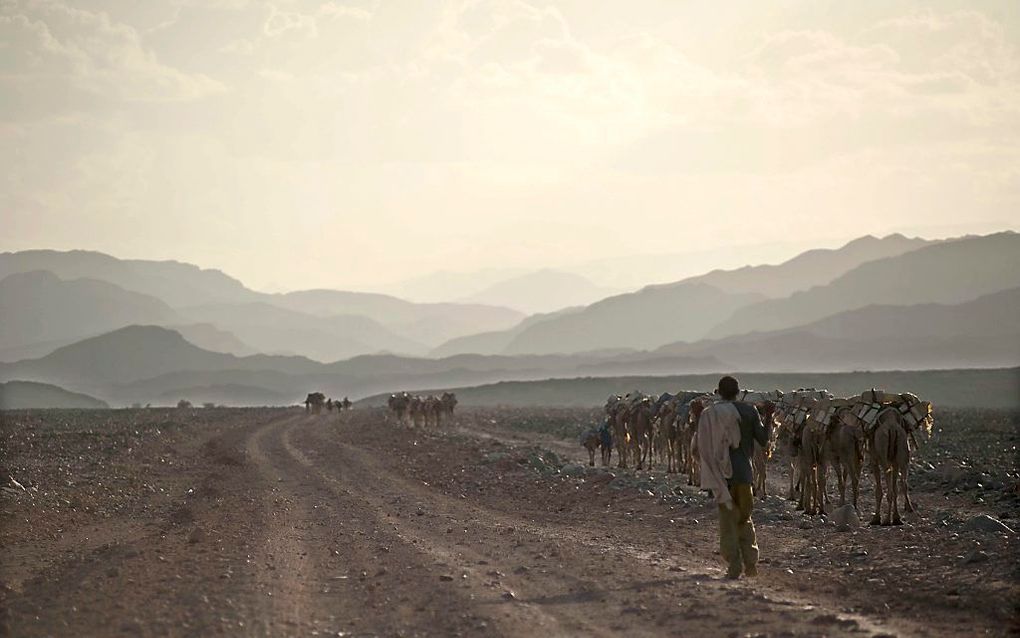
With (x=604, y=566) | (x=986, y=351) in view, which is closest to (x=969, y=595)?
(x=604, y=566)

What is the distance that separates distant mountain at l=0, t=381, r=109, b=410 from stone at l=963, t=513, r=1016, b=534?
463 feet

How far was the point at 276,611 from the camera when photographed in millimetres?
10828

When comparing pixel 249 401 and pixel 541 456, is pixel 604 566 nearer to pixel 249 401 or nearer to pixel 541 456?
pixel 541 456

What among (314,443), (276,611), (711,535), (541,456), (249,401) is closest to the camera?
(276,611)

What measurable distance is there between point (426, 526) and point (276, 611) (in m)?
6.74

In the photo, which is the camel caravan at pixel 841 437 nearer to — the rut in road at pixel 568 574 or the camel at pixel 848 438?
the camel at pixel 848 438

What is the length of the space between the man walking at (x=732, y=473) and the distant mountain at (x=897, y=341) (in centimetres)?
15292

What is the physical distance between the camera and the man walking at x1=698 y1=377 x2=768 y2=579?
12.6 meters

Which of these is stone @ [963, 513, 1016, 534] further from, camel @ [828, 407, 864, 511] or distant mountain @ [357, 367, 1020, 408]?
distant mountain @ [357, 367, 1020, 408]

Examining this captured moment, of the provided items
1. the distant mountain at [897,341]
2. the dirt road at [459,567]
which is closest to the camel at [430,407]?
the dirt road at [459,567]

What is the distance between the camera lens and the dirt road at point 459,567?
10383 mm

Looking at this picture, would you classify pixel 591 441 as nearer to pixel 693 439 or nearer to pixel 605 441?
pixel 605 441

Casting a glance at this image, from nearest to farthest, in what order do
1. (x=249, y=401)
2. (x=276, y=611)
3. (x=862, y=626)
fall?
(x=862, y=626) → (x=276, y=611) → (x=249, y=401)

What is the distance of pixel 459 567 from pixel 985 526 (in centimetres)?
816
